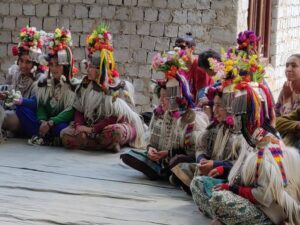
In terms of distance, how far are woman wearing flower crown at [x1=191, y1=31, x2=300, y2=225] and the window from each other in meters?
5.75

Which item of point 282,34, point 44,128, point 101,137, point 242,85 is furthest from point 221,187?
point 282,34

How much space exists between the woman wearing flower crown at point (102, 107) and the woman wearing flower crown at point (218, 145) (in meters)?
1.95

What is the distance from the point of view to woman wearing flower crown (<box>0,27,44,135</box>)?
338 inches

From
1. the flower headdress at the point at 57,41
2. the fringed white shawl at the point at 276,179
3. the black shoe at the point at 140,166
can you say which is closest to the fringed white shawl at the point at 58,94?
the flower headdress at the point at 57,41

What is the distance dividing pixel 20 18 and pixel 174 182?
558 cm

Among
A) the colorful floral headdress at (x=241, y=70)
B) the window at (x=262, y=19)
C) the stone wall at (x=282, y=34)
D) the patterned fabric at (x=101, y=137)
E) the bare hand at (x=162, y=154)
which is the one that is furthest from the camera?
the stone wall at (x=282, y=34)

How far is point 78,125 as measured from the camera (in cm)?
834

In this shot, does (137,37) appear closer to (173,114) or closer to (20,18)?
(20,18)

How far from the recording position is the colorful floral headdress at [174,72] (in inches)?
269

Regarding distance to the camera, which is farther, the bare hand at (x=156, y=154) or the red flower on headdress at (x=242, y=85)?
the bare hand at (x=156, y=154)

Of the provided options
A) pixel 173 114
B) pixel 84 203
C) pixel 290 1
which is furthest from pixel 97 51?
pixel 290 1

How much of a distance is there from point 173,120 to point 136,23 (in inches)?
170

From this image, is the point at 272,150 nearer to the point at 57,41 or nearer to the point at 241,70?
the point at 241,70

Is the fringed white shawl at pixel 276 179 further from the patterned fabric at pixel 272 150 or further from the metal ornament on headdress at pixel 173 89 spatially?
the metal ornament on headdress at pixel 173 89
